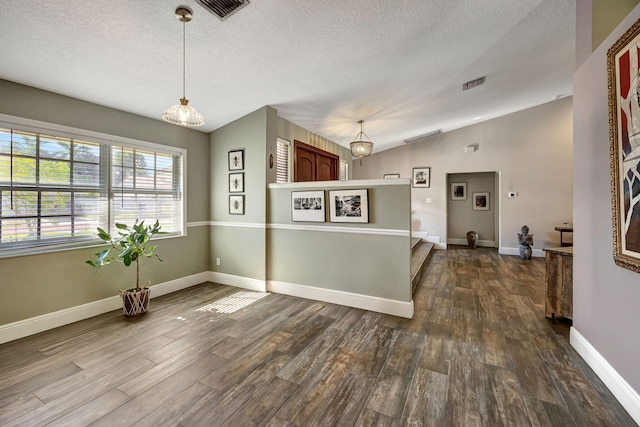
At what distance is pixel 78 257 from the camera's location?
294 cm

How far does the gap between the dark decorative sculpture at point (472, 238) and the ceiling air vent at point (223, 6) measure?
7.62 metres

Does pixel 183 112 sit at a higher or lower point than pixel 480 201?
higher

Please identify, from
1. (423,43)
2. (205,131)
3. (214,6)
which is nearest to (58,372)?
(214,6)

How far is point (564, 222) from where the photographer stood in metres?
6.04

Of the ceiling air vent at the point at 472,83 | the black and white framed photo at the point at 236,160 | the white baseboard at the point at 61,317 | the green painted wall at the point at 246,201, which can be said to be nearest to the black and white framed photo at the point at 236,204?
the green painted wall at the point at 246,201

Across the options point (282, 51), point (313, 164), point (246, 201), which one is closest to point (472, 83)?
point (313, 164)

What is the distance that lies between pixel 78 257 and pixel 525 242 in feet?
26.7

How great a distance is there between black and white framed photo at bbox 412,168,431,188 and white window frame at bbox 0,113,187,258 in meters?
5.96

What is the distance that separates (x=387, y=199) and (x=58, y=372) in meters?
3.41

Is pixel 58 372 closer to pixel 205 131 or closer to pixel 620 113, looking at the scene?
pixel 205 131

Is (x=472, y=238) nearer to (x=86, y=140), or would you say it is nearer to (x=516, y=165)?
(x=516, y=165)

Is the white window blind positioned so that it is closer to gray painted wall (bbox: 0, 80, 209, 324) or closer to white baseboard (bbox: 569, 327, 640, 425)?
gray painted wall (bbox: 0, 80, 209, 324)

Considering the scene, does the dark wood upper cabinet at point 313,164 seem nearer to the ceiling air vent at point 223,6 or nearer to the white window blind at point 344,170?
the white window blind at point 344,170

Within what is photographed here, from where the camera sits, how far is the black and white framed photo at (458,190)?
781 cm
